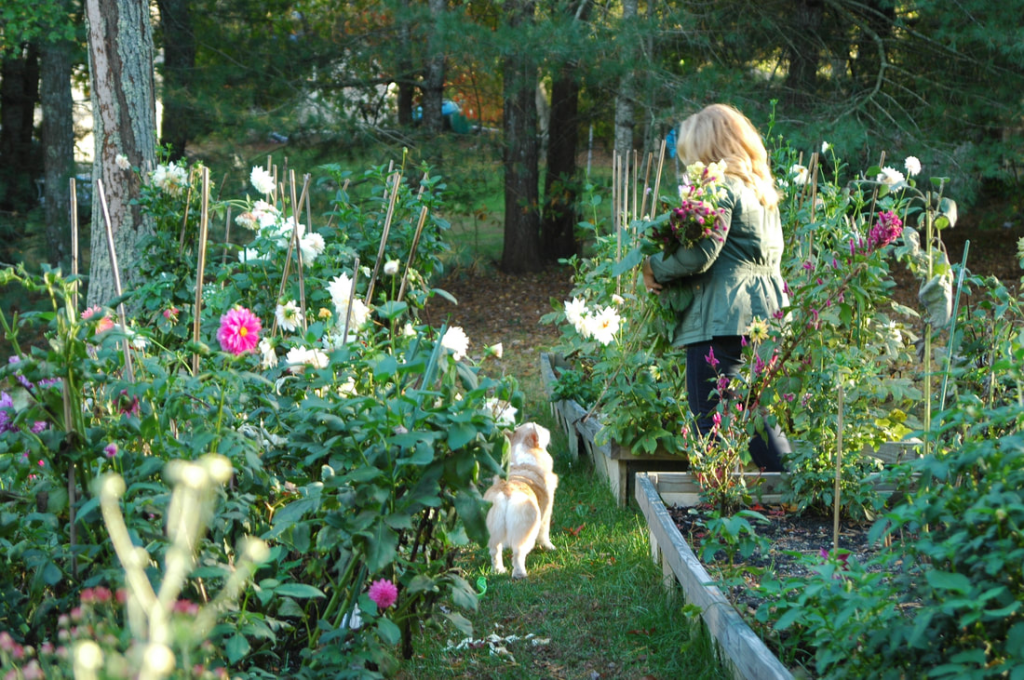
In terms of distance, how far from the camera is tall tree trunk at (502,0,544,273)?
8.88m

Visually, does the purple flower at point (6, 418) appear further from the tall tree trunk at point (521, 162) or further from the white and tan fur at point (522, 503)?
the tall tree trunk at point (521, 162)

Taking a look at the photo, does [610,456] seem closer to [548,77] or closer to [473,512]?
[473,512]

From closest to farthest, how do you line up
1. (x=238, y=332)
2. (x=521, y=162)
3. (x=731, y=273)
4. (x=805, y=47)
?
(x=238, y=332) → (x=731, y=273) → (x=805, y=47) → (x=521, y=162)

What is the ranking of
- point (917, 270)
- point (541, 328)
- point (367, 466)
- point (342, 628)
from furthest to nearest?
point (541, 328) < point (917, 270) < point (342, 628) < point (367, 466)

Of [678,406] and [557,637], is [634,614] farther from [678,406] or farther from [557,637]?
[678,406]

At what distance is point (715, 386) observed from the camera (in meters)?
3.49

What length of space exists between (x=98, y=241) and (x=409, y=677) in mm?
4335

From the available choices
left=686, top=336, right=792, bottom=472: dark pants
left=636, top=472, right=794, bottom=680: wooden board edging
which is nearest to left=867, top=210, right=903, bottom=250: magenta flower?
left=686, top=336, right=792, bottom=472: dark pants

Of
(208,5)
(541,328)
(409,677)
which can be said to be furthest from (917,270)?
(208,5)

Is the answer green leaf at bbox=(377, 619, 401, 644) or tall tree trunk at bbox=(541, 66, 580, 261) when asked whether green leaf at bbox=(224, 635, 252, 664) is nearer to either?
green leaf at bbox=(377, 619, 401, 644)

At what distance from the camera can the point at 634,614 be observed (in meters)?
2.88

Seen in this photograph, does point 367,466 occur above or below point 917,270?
below

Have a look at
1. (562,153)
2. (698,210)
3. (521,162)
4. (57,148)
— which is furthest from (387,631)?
(562,153)

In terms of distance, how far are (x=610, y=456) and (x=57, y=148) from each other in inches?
319
